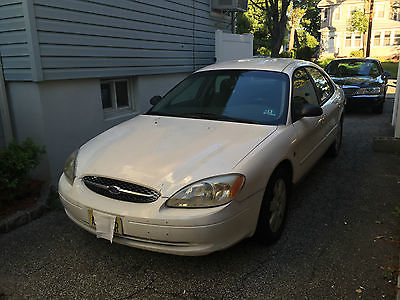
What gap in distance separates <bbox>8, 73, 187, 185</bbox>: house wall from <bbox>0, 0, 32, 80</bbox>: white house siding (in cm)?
15

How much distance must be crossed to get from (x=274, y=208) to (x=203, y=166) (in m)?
0.86

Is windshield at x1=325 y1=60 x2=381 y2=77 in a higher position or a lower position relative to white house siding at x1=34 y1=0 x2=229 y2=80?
lower

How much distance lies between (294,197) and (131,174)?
2278 mm

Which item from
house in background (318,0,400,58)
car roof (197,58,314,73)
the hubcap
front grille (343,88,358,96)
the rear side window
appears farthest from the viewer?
house in background (318,0,400,58)

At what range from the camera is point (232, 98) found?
3.62 meters

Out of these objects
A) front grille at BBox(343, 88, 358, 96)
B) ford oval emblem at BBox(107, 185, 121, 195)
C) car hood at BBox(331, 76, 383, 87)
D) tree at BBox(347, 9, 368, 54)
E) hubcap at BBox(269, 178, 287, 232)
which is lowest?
hubcap at BBox(269, 178, 287, 232)

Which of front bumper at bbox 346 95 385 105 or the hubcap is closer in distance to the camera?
the hubcap

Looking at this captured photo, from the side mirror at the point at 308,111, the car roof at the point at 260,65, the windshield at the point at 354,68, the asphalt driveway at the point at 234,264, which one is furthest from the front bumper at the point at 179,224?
the windshield at the point at 354,68

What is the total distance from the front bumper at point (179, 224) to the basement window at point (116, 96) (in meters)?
3.23

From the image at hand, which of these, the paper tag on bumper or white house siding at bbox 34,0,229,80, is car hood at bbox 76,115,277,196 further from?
white house siding at bbox 34,0,229,80

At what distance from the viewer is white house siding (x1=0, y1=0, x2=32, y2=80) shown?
160 inches

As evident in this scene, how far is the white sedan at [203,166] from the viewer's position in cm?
242

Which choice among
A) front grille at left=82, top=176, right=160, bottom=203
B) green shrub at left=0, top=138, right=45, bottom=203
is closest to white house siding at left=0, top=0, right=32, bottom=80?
green shrub at left=0, top=138, right=45, bottom=203

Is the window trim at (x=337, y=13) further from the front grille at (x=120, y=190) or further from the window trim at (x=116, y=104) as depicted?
the front grille at (x=120, y=190)
